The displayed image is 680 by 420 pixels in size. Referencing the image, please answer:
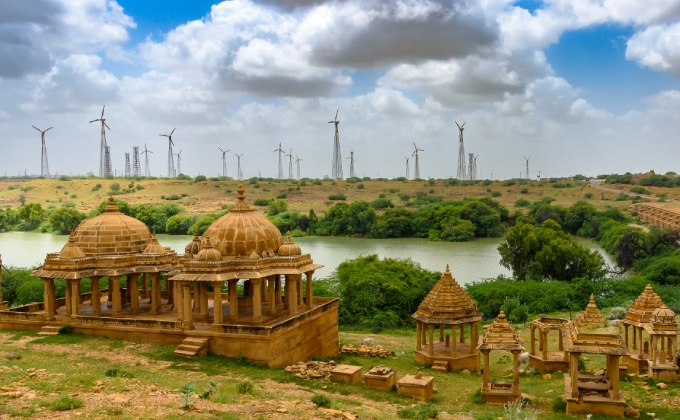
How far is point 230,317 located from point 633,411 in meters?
13.1

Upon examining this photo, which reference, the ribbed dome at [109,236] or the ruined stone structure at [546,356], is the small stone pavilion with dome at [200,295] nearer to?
the ribbed dome at [109,236]

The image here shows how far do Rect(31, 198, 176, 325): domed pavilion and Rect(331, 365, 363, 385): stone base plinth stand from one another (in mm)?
8935

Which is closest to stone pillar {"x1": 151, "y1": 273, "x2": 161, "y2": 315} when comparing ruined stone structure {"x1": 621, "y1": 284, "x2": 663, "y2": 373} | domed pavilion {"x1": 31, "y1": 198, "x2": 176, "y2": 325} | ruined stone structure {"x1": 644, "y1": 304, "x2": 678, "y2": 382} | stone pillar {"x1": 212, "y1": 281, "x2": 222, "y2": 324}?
domed pavilion {"x1": 31, "y1": 198, "x2": 176, "y2": 325}

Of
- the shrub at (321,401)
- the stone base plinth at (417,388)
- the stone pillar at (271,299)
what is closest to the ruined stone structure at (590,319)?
the stone base plinth at (417,388)

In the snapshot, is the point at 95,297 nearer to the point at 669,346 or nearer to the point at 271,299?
the point at 271,299

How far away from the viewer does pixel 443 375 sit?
2059 cm

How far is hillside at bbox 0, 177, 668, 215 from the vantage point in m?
94.1

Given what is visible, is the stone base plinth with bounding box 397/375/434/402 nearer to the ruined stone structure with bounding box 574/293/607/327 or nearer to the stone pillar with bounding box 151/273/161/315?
the ruined stone structure with bounding box 574/293/607/327

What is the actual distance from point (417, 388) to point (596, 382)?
16.4 feet

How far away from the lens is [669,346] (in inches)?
765

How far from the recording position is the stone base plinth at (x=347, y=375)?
720 inches

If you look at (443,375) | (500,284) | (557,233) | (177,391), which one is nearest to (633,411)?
(443,375)

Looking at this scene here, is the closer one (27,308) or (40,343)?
(40,343)

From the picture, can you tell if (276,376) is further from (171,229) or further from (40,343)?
(171,229)
